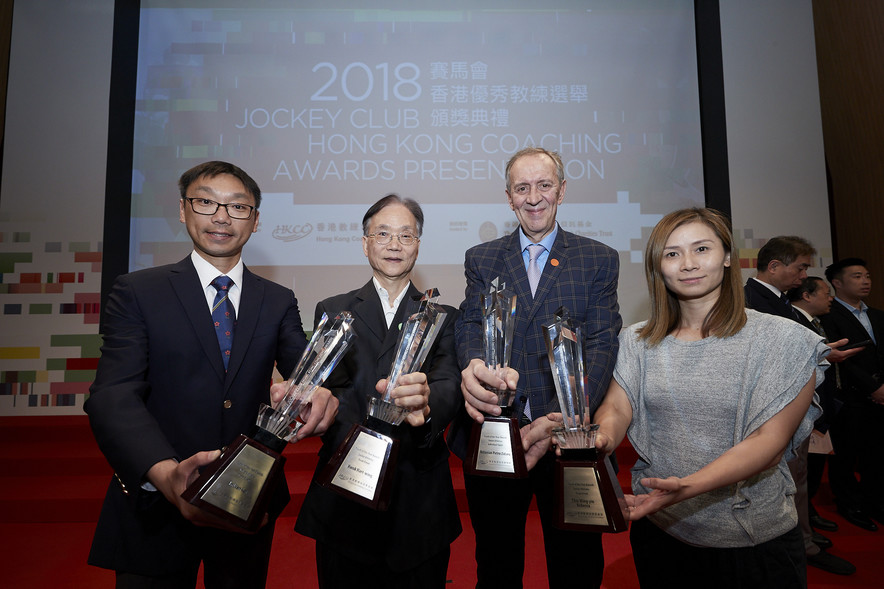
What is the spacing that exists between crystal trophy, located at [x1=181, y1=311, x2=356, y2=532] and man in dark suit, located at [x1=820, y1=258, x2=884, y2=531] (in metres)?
4.19

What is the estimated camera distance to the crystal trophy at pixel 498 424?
4.22 feet

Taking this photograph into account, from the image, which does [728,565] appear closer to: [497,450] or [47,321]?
[497,450]

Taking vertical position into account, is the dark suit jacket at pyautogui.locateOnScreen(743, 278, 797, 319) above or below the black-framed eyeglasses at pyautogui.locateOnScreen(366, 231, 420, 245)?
below

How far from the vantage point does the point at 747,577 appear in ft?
4.10

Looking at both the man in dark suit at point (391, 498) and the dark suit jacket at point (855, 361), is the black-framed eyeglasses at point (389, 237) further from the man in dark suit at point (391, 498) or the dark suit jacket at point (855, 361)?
the dark suit jacket at point (855, 361)

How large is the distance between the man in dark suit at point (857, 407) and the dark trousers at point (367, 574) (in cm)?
369

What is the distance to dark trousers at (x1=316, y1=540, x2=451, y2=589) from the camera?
1.53 metres

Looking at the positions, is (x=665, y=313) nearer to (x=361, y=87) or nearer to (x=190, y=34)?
(x=361, y=87)

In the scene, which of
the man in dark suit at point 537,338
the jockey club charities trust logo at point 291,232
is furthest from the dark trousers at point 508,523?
the jockey club charities trust logo at point 291,232

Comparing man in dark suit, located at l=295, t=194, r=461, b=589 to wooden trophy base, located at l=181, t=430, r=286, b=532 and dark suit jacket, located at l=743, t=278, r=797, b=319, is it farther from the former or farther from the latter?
dark suit jacket, located at l=743, t=278, r=797, b=319

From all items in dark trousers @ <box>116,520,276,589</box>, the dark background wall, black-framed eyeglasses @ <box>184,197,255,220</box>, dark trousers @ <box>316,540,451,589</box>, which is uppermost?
the dark background wall

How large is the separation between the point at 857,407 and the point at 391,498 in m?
4.17

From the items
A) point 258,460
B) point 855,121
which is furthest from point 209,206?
point 855,121

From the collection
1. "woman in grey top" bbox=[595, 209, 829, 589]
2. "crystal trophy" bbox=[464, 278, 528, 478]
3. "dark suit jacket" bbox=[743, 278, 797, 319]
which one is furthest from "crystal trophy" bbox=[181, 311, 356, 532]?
"dark suit jacket" bbox=[743, 278, 797, 319]
